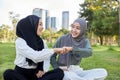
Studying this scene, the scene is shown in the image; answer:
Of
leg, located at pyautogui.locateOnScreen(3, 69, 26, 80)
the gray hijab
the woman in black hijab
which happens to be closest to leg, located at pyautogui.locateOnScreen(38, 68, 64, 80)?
the woman in black hijab

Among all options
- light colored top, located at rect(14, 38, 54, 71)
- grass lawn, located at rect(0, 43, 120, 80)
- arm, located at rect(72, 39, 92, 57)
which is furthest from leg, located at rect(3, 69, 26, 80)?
grass lawn, located at rect(0, 43, 120, 80)

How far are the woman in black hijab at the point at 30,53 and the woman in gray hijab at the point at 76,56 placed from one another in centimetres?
37

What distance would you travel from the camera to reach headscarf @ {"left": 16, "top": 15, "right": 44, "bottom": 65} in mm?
4711

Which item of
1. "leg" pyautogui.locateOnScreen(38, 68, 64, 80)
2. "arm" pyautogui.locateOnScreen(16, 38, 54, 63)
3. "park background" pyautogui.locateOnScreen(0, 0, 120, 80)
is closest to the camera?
"arm" pyautogui.locateOnScreen(16, 38, 54, 63)

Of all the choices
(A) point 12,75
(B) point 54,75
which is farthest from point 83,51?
(A) point 12,75

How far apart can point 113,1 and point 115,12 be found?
76.2ft

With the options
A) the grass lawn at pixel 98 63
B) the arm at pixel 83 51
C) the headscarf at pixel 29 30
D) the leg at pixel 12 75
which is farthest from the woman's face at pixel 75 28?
the grass lawn at pixel 98 63

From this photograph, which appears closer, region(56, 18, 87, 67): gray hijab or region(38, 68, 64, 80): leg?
region(38, 68, 64, 80): leg

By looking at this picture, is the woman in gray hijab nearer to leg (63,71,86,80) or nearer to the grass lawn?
leg (63,71,86,80)

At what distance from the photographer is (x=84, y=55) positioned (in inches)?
209

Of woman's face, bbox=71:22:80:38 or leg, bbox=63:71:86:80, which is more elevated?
woman's face, bbox=71:22:80:38

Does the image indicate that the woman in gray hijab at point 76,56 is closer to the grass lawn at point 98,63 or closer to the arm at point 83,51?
the arm at point 83,51

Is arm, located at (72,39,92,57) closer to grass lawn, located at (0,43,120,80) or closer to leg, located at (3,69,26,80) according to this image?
leg, located at (3,69,26,80)

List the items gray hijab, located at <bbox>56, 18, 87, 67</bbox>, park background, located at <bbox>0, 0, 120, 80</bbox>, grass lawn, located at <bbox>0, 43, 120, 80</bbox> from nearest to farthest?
gray hijab, located at <bbox>56, 18, 87, 67</bbox> < grass lawn, located at <bbox>0, 43, 120, 80</bbox> < park background, located at <bbox>0, 0, 120, 80</bbox>
